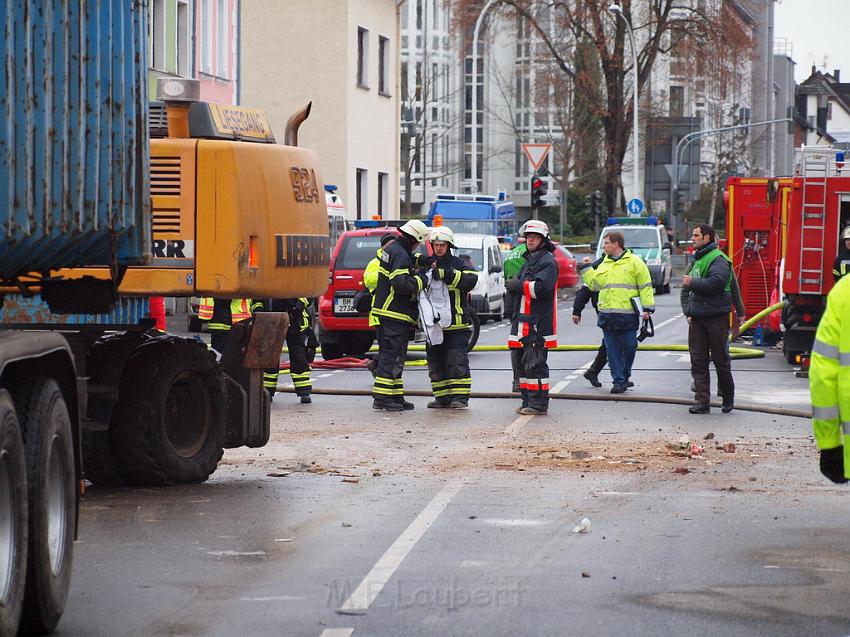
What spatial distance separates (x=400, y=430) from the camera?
45.9 ft

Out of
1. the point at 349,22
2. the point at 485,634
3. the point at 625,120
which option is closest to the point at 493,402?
the point at 485,634

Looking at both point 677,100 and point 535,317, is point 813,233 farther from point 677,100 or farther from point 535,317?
point 677,100

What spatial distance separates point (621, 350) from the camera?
1786 centimetres

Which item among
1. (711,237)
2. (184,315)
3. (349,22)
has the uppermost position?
(349,22)

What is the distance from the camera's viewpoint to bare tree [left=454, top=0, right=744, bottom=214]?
5603 centimetres

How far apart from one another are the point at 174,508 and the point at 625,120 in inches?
1976

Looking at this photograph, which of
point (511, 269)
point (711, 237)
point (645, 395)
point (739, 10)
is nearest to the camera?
point (711, 237)

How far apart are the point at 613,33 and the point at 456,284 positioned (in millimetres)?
43281

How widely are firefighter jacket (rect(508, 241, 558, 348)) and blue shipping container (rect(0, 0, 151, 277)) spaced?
815cm

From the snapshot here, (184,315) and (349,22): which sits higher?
(349,22)

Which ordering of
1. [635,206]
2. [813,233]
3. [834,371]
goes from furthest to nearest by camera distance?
[635,206], [813,233], [834,371]

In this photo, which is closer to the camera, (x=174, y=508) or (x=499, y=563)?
(x=499, y=563)

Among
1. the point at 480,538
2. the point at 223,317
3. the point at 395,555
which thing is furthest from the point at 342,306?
the point at 395,555

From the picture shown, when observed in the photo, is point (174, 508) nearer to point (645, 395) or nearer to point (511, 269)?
point (645, 395)
